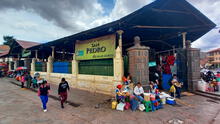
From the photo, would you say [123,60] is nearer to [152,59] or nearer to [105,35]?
[105,35]

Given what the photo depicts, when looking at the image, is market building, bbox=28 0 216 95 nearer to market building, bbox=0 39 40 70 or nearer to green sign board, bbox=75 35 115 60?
green sign board, bbox=75 35 115 60

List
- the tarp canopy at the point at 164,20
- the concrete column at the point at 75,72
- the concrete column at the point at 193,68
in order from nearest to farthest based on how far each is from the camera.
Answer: the tarp canopy at the point at 164,20 → the concrete column at the point at 193,68 → the concrete column at the point at 75,72

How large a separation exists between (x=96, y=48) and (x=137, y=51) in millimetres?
3326

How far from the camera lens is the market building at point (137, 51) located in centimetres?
621

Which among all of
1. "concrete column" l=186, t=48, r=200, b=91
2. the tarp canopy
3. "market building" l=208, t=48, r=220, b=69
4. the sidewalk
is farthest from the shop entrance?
"market building" l=208, t=48, r=220, b=69

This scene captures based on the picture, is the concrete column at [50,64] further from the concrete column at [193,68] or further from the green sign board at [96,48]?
the concrete column at [193,68]

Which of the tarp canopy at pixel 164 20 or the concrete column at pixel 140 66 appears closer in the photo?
the tarp canopy at pixel 164 20

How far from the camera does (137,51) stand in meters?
6.22

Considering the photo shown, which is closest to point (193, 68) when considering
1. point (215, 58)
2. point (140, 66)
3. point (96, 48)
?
point (140, 66)

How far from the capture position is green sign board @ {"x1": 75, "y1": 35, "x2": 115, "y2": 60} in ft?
24.7

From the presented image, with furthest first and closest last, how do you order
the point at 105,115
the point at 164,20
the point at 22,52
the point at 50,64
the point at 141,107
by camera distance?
the point at 22,52 → the point at 50,64 → the point at 164,20 → the point at 141,107 → the point at 105,115

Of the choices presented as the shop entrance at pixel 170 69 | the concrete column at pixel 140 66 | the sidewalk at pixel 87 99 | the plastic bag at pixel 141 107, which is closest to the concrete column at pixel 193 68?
the shop entrance at pixel 170 69

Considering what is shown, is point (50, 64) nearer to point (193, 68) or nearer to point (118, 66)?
point (118, 66)

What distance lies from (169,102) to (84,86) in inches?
239
